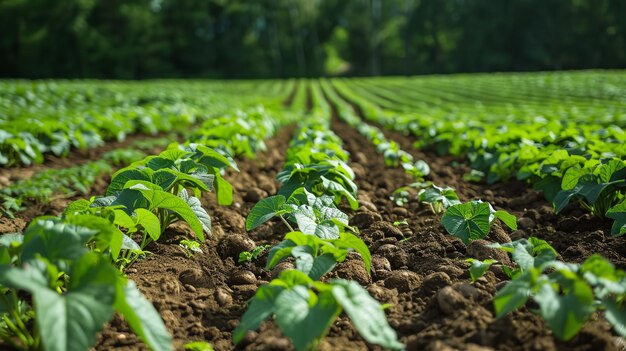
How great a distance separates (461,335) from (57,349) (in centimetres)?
131

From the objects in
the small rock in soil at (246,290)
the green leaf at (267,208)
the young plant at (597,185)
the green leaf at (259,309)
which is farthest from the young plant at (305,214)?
the young plant at (597,185)

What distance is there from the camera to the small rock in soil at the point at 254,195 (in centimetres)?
409

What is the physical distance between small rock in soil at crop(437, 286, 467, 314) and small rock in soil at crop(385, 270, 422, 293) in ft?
1.00

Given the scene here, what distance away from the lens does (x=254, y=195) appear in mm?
4105

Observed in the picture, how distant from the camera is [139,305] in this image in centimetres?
149

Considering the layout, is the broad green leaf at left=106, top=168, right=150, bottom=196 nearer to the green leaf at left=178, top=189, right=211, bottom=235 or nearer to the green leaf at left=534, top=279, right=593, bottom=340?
the green leaf at left=178, top=189, right=211, bottom=235

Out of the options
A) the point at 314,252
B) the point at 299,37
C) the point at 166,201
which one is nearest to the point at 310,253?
the point at 314,252

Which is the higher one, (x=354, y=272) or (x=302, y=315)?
(x=302, y=315)

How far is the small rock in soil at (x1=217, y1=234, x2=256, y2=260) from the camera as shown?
283 cm

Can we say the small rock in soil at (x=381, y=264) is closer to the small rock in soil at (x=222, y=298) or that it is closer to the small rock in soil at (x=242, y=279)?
the small rock in soil at (x=242, y=279)

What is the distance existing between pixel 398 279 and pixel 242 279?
0.75 metres

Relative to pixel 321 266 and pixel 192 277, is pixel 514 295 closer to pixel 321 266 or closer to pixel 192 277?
pixel 321 266

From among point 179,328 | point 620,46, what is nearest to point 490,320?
point 179,328

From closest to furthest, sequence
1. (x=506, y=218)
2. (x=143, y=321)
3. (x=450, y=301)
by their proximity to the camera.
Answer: (x=143, y=321) < (x=450, y=301) < (x=506, y=218)
